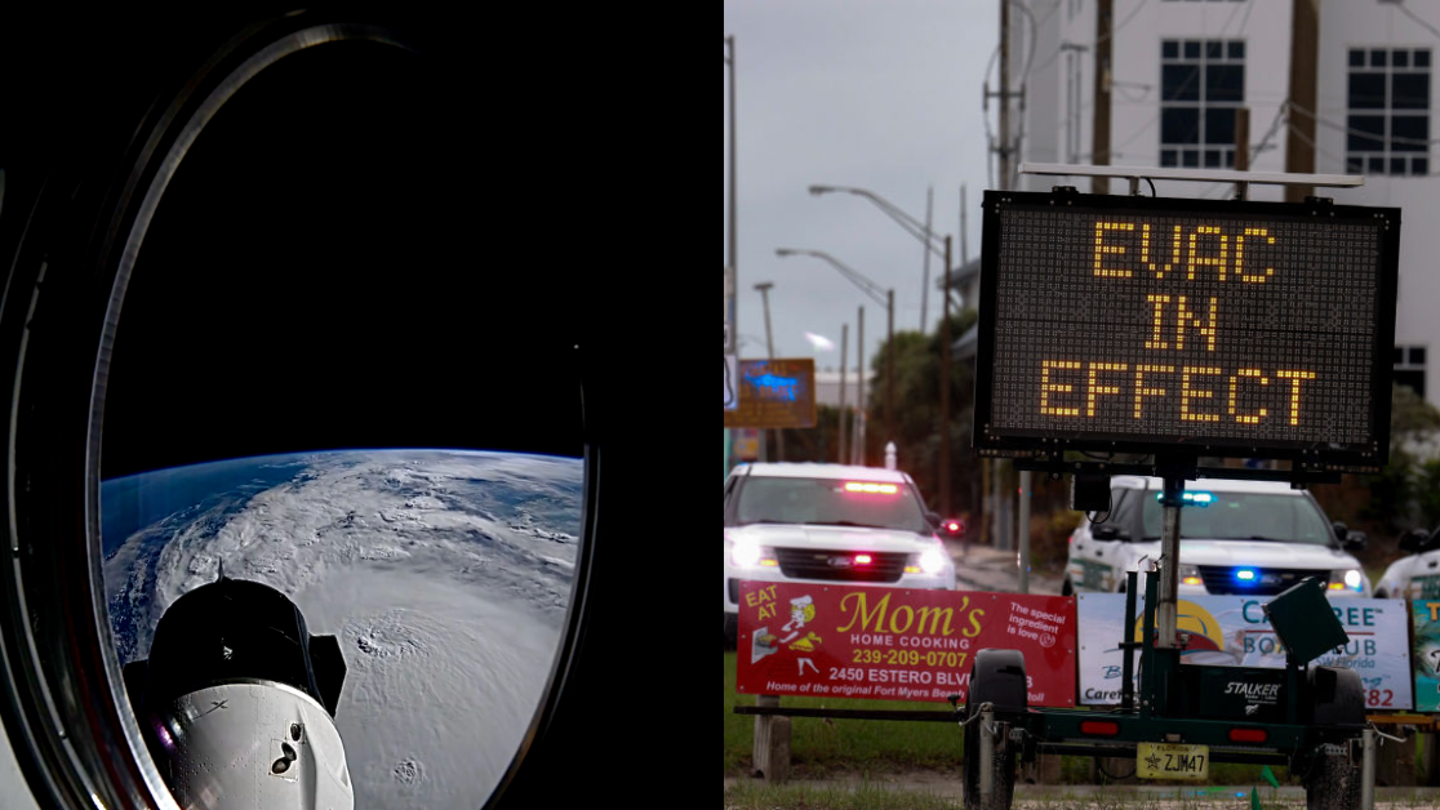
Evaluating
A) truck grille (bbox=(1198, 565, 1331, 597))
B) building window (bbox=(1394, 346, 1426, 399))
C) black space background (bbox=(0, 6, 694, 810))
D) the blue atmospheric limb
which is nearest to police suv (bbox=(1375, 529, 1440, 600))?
truck grille (bbox=(1198, 565, 1331, 597))

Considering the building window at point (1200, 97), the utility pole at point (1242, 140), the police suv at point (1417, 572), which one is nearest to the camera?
the police suv at point (1417, 572)

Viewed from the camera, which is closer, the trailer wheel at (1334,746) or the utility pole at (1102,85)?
the trailer wheel at (1334,746)

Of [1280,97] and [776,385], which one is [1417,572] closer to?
[776,385]

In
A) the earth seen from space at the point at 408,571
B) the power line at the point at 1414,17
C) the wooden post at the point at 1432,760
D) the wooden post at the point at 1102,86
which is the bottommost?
the wooden post at the point at 1432,760

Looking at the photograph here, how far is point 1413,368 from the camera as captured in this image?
1569 inches

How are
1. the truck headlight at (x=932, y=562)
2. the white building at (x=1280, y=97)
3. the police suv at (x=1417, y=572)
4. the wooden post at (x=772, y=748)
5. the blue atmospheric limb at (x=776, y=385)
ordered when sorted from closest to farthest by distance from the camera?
the wooden post at (x=772, y=748) → the truck headlight at (x=932, y=562) → the police suv at (x=1417, y=572) → the blue atmospheric limb at (x=776, y=385) → the white building at (x=1280, y=97)

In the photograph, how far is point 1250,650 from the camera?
34.1 ft

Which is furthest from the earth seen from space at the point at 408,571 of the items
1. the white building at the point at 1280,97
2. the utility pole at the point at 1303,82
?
the white building at the point at 1280,97

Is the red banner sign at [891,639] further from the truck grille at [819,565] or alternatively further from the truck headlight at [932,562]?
the truck headlight at [932,562]

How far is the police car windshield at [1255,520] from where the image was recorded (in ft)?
49.5

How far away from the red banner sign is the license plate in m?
2.40

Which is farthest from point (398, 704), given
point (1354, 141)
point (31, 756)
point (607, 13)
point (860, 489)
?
point (1354, 141)

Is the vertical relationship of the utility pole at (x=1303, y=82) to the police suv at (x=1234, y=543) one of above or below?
above

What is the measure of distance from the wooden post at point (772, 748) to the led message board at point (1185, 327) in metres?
2.93
